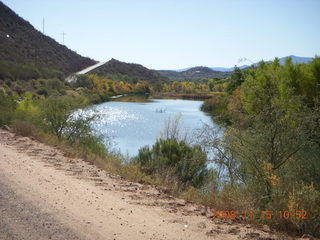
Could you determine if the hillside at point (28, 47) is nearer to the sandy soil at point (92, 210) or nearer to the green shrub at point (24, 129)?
the green shrub at point (24, 129)

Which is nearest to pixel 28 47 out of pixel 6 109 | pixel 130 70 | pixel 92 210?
pixel 130 70

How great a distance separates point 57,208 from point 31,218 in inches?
23.6

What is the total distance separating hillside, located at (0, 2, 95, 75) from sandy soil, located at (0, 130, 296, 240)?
57.5 meters

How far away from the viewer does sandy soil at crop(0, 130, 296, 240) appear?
16.8ft

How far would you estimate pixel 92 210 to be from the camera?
603 cm

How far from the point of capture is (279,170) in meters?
7.55

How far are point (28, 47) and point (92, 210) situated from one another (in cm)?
7475

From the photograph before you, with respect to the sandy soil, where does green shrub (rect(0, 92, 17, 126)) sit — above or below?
above

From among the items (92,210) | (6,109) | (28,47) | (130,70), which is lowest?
(92,210)

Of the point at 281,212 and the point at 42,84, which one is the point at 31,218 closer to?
the point at 281,212
